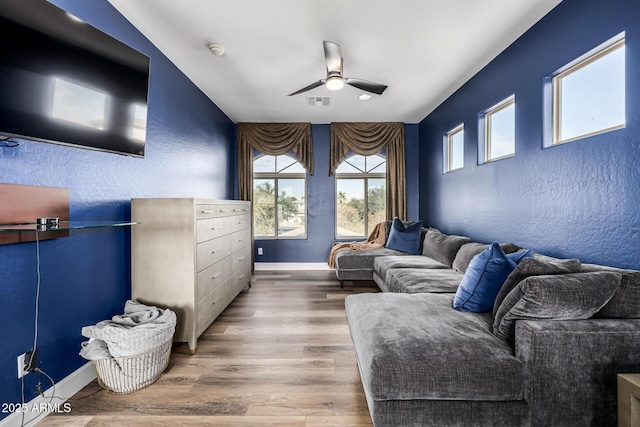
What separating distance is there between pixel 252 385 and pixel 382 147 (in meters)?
4.34

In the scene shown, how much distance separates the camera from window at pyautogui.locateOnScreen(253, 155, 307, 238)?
5438 millimetres

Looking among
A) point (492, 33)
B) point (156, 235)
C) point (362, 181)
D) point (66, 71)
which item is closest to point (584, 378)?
point (492, 33)

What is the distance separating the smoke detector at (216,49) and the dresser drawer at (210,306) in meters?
2.26

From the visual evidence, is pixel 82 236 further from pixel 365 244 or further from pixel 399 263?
pixel 365 244

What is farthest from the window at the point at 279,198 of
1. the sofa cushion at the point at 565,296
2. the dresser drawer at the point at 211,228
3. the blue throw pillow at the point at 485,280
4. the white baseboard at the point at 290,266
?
the sofa cushion at the point at 565,296

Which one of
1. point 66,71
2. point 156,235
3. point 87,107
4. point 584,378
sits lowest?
point 584,378

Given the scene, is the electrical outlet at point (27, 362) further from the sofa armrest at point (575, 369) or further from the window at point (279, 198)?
the window at point (279, 198)

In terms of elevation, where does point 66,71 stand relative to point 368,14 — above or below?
below

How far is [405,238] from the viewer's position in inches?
174

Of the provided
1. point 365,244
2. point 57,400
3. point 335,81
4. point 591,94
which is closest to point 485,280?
point 591,94

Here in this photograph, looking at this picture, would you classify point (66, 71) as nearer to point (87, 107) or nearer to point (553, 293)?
point (87, 107)

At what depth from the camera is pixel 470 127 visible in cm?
354

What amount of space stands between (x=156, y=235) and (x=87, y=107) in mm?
1034

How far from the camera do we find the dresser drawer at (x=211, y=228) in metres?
2.49
